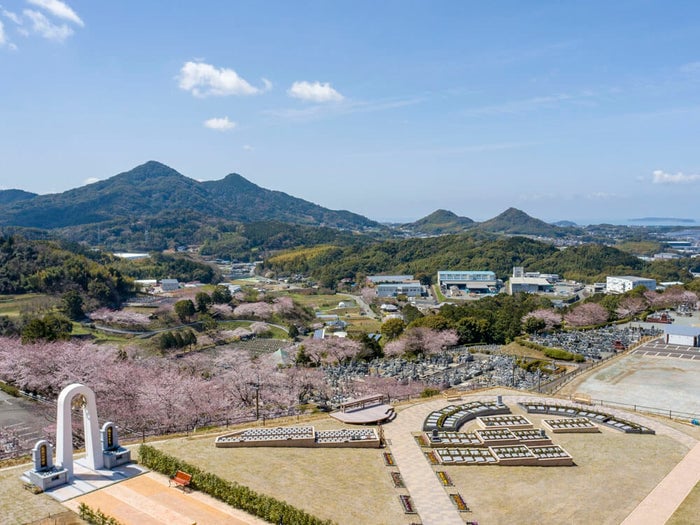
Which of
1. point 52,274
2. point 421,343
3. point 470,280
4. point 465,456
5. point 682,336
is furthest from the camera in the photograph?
point 470,280

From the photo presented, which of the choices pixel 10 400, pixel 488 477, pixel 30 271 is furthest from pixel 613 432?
pixel 30 271

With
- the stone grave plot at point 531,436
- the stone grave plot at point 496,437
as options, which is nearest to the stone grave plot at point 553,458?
the stone grave plot at point 531,436

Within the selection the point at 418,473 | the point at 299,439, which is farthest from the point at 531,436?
the point at 299,439

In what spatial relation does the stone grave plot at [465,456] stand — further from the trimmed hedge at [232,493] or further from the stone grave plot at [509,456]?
the trimmed hedge at [232,493]

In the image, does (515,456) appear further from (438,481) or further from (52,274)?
(52,274)

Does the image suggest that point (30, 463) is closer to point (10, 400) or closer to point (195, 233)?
point (10, 400)
